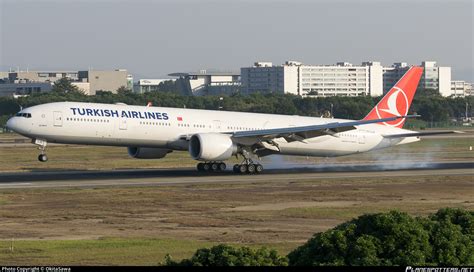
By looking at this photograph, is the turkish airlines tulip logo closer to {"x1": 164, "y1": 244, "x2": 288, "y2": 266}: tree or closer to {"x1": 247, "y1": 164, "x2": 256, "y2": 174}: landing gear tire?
{"x1": 247, "y1": 164, "x2": 256, "y2": 174}: landing gear tire

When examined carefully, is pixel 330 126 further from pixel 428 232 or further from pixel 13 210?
pixel 428 232

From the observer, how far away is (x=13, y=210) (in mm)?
36438

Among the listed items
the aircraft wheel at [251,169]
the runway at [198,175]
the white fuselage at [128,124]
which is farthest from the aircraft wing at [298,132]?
the runway at [198,175]

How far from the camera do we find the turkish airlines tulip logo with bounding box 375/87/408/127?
63719mm

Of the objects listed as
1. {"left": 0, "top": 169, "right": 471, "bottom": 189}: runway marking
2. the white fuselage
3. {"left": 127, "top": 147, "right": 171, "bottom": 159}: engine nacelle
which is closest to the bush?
{"left": 0, "top": 169, "right": 471, "bottom": 189}: runway marking

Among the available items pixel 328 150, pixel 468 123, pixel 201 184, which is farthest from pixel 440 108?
pixel 201 184

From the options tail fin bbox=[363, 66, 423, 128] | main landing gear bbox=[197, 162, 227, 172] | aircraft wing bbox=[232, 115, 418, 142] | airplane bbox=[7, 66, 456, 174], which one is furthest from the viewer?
tail fin bbox=[363, 66, 423, 128]

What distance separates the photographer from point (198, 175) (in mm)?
54438

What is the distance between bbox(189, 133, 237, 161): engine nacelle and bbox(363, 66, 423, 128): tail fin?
13643 mm

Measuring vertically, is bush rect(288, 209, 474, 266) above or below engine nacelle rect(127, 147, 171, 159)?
above

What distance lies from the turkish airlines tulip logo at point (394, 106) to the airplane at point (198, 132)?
1.75 meters

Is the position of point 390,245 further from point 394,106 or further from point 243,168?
point 394,106

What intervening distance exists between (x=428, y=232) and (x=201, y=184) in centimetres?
3045

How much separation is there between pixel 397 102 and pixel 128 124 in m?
21.1
